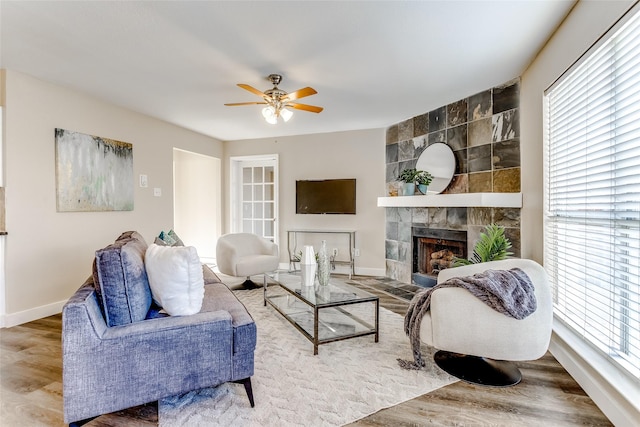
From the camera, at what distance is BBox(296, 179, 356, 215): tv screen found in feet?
16.9

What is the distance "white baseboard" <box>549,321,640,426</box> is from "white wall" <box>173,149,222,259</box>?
5268 mm

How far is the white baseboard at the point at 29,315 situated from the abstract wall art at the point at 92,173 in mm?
1019

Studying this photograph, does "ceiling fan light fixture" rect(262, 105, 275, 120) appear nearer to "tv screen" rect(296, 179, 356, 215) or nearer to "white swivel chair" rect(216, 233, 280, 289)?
"white swivel chair" rect(216, 233, 280, 289)

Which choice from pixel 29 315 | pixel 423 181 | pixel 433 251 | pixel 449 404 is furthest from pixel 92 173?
pixel 433 251

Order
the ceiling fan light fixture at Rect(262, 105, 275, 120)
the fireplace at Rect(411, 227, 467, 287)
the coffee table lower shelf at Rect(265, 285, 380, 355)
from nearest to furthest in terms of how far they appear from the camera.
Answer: the coffee table lower shelf at Rect(265, 285, 380, 355)
the ceiling fan light fixture at Rect(262, 105, 275, 120)
the fireplace at Rect(411, 227, 467, 287)

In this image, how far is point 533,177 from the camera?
283 cm

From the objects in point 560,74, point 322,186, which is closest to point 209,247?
point 322,186

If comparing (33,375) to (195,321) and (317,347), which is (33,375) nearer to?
(195,321)

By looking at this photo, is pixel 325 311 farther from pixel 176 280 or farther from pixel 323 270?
pixel 176 280

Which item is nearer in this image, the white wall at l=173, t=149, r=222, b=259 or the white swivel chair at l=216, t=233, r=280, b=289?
the white swivel chair at l=216, t=233, r=280, b=289

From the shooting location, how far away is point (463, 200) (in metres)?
3.43

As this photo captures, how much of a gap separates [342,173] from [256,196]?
5.82ft

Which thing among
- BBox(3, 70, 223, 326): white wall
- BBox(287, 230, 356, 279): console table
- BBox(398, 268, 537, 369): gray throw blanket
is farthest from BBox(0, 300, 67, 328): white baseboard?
BBox(398, 268, 537, 369): gray throw blanket

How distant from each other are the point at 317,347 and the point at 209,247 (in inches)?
171
